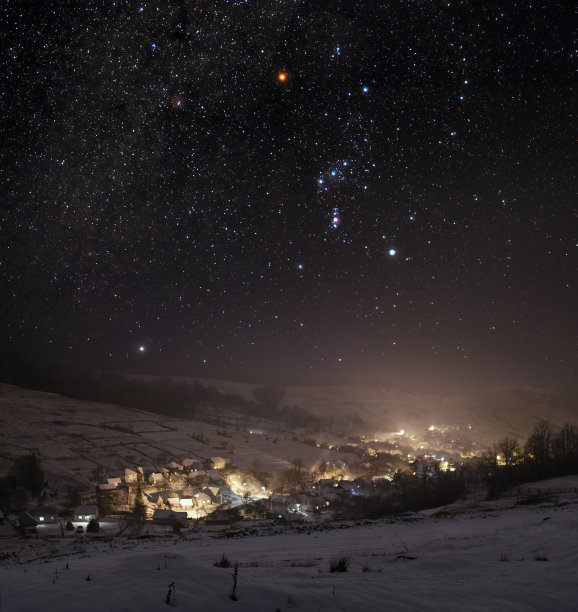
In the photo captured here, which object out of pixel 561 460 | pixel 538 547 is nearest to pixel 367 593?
pixel 538 547

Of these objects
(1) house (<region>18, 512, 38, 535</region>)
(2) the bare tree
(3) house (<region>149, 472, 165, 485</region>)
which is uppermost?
(2) the bare tree

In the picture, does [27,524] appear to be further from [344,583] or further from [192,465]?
[344,583]

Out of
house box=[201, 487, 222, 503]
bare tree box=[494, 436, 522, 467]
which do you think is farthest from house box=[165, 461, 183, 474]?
bare tree box=[494, 436, 522, 467]

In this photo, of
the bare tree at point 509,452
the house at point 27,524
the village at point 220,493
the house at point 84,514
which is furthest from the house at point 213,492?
the bare tree at point 509,452

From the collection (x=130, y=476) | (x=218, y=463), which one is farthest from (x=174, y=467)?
(x=130, y=476)

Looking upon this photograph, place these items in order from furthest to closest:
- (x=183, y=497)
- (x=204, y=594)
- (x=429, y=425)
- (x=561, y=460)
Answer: (x=429, y=425) < (x=183, y=497) < (x=561, y=460) < (x=204, y=594)

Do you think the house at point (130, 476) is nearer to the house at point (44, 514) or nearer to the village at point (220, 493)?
the village at point (220, 493)

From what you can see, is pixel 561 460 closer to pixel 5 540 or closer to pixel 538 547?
pixel 538 547

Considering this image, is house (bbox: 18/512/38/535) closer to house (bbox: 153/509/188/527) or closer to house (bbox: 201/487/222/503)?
house (bbox: 153/509/188/527)
